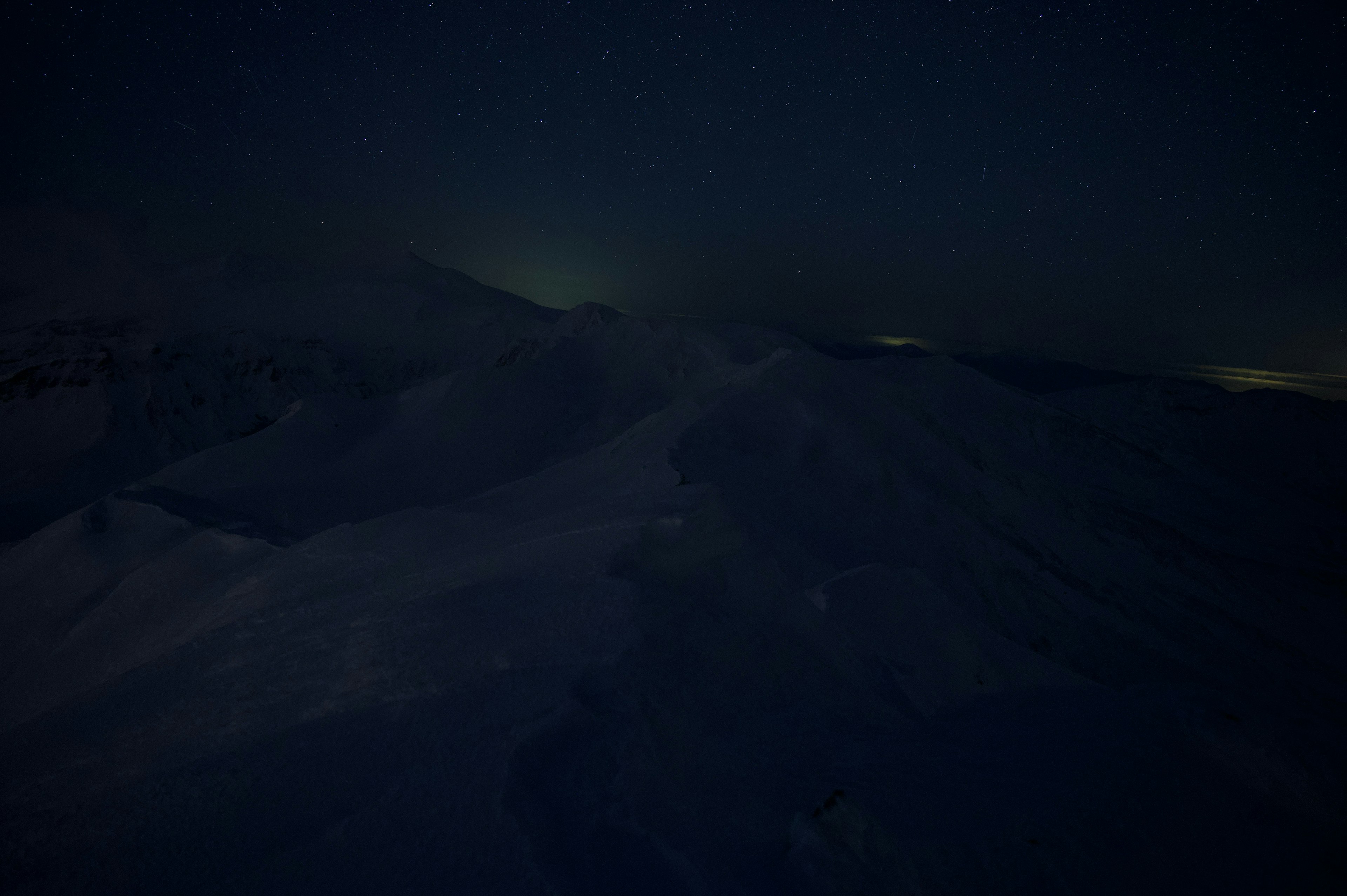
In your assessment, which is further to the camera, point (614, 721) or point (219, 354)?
point (219, 354)

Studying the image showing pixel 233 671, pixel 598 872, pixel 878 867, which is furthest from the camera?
pixel 233 671

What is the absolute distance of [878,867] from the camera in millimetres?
3955

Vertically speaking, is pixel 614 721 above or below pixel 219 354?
above


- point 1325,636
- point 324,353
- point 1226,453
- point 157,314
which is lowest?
point 1226,453

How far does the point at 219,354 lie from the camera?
124750 mm

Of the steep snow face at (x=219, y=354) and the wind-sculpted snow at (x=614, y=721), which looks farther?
the steep snow face at (x=219, y=354)

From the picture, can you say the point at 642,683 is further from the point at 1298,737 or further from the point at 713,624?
the point at 1298,737

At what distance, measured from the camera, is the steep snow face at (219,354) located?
97375mm

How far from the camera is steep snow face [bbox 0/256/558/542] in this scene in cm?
9738

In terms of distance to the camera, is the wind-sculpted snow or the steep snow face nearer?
the wind-sculpted snow

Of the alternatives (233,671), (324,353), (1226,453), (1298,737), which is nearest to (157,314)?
(324,353)

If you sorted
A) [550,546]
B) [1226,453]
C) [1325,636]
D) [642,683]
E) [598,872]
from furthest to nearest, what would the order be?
[1226,453]
[1325,636]
[550,546]
[642,683]
[598,872]

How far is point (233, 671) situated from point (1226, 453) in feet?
481

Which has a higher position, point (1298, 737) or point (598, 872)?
point (598, 872)
